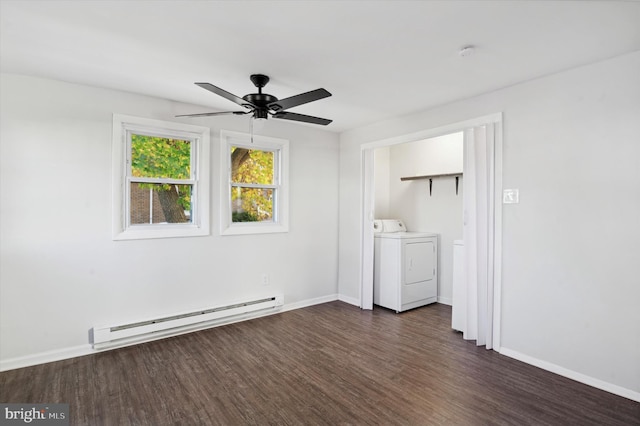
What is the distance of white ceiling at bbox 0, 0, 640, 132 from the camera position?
191cm

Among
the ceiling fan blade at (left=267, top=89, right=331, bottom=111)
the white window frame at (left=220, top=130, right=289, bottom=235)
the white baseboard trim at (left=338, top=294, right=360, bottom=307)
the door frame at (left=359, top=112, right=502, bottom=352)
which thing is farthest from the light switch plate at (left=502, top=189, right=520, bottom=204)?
the white window frame at (left=220, top=130, right=289, bottom=235)

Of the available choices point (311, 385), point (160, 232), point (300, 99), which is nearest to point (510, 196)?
point (300, 99)

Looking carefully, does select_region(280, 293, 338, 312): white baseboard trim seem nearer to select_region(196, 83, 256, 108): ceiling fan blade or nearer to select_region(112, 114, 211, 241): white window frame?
select_region(112, 114, 211, 241): white window frame

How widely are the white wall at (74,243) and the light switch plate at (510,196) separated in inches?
114

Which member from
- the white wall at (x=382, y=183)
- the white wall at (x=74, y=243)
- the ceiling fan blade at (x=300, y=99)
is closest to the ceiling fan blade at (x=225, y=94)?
the ceiling fan blade at (x=300, y=99)

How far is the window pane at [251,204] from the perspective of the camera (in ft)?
13.4

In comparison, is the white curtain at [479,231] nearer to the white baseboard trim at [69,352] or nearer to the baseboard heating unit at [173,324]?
the baseboard heating unit at [173,324]

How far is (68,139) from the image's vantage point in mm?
3012

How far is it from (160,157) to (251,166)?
42.0 inches

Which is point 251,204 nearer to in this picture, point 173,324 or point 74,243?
point 173,324

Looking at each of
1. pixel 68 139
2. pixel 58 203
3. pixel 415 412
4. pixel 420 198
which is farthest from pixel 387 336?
pixel 68 139

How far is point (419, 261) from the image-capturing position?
451cm

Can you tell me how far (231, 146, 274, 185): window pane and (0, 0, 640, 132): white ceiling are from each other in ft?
3.42

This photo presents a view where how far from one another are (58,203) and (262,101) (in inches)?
80.5
